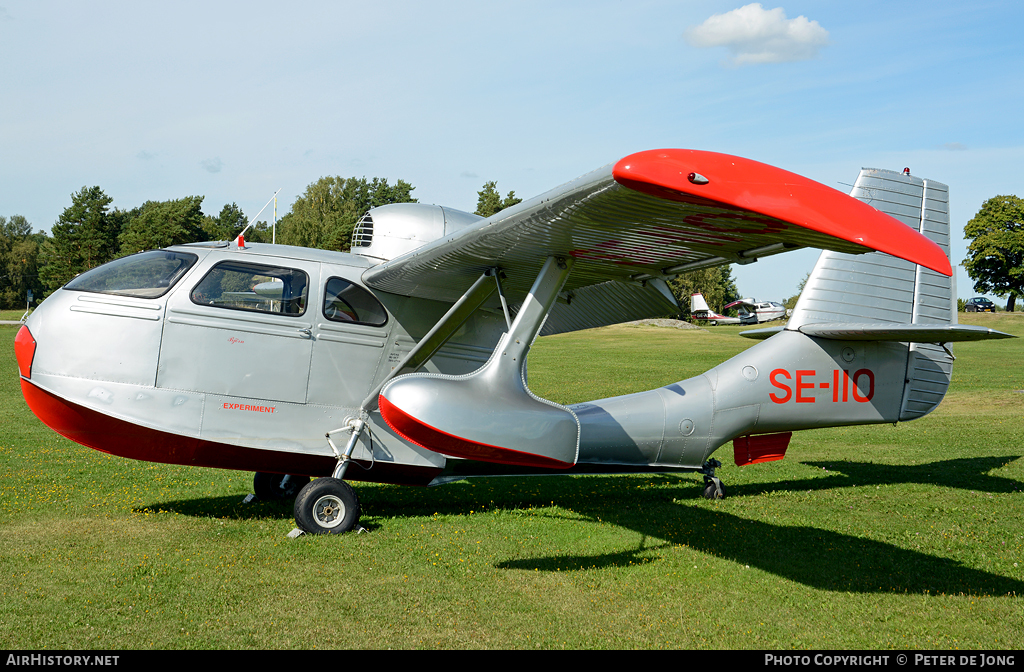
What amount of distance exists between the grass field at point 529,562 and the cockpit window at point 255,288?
241 centimetres

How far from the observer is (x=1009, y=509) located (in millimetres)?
9633

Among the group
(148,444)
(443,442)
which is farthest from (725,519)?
(148,444)

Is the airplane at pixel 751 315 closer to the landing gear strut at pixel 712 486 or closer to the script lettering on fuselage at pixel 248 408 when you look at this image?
the landing gear strut at pixel 712 486

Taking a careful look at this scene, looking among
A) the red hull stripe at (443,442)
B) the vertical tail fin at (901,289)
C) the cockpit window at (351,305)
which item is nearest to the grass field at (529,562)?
the red hull stripe at (443,442)

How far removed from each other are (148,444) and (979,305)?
9798 centimetres

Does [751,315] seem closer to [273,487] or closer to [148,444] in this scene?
[273,487]

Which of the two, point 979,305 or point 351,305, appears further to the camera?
point 979,305

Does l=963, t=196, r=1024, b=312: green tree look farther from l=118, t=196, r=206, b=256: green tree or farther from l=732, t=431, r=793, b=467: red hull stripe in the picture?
l=732, t=431, r=793, b=467: red hull stripe

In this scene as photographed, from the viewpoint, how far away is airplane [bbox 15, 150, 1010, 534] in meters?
5.54

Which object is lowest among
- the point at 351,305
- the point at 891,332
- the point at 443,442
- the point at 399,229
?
the point at 443,442

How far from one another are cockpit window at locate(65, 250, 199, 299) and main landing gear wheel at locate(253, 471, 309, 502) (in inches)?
117

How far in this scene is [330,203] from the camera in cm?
8669

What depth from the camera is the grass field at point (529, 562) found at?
5676 millimetres
